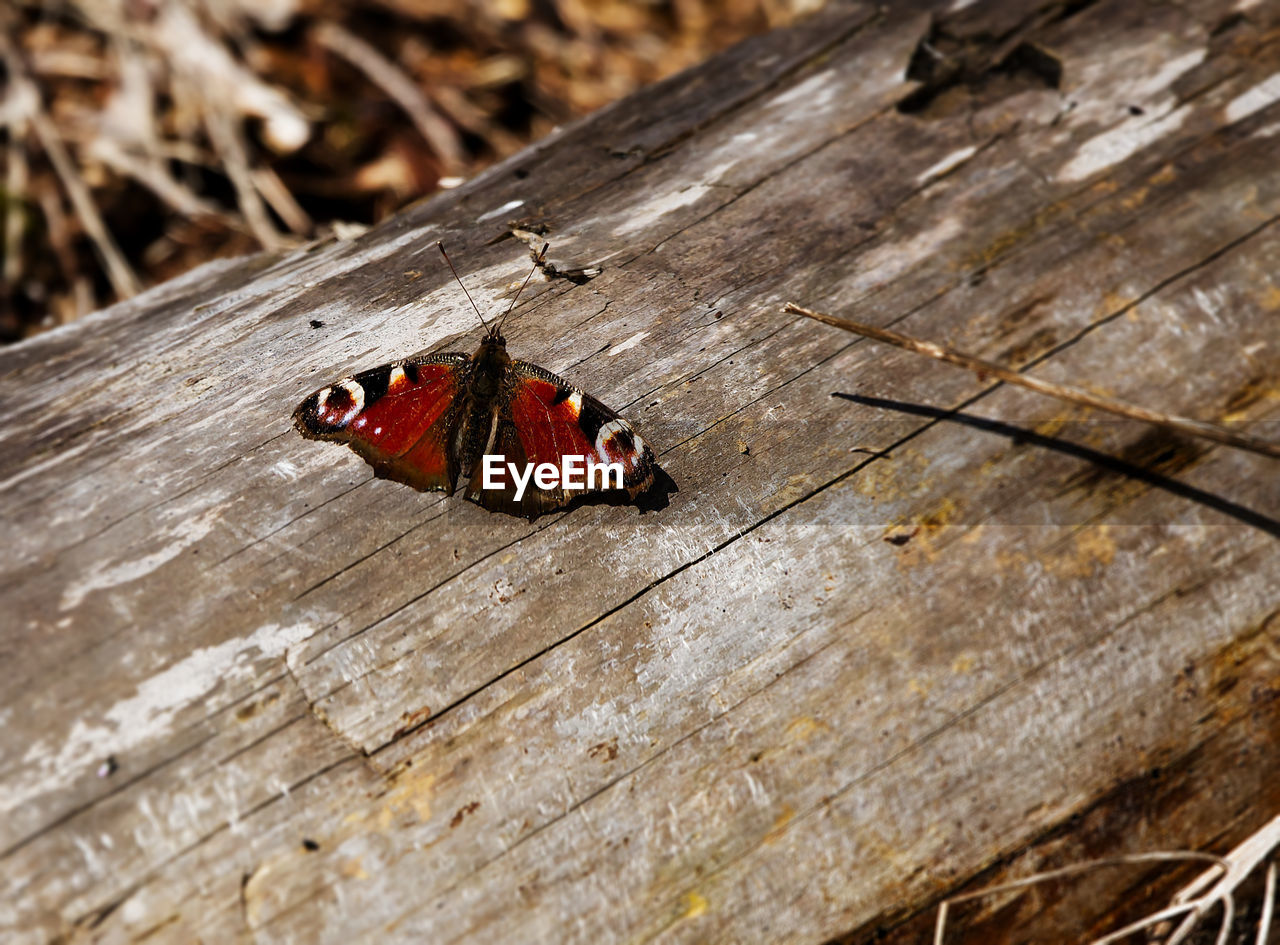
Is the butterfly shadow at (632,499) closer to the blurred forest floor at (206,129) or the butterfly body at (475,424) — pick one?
the butterfly body at (475,424)

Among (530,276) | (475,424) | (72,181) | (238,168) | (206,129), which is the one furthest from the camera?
(206,129)

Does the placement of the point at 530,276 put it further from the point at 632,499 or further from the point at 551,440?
the point at 632,499

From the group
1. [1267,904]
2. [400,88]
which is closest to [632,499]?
[1267,904]

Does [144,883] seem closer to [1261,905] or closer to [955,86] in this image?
[1261,905]

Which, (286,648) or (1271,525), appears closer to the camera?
(286,648)

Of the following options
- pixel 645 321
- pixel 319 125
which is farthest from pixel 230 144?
pixel 645 321

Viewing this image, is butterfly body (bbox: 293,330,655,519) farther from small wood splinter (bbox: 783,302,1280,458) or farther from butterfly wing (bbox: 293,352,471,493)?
small wood splinter (bbox: 783,302,1280,458)
